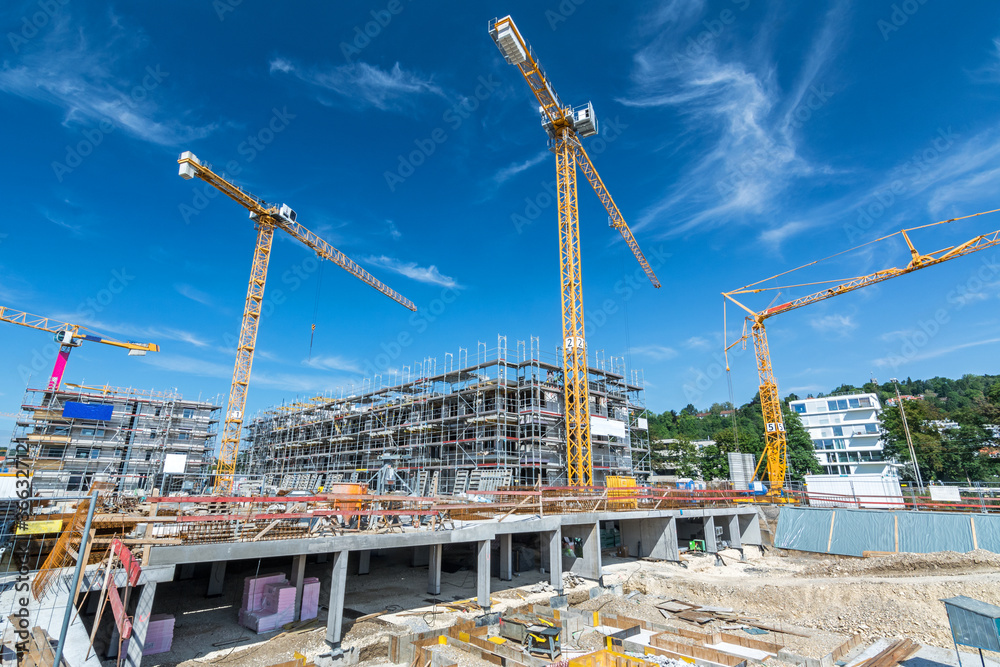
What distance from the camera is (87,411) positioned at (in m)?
45.6

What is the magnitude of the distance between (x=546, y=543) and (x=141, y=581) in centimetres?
1430

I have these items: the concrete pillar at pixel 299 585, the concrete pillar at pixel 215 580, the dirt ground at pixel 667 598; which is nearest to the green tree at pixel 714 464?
the dirt ground at pixel 667 598

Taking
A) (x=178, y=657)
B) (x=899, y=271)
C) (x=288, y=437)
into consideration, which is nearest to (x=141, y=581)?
(x=178, y=657)

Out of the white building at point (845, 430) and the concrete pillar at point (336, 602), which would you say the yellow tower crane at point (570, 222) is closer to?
the concrete pillar at point (336, 602)

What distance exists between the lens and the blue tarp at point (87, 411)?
44938 millimetres

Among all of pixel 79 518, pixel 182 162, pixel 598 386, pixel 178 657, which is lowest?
pixel 178 657

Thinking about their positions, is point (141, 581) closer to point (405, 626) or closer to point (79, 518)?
point (79, 518)

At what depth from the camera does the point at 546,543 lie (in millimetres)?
20484

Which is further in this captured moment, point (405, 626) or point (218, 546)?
point (405, 626)

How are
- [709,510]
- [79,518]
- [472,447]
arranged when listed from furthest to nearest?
1. [472,447]
2. [709,510]
3. [79,518]

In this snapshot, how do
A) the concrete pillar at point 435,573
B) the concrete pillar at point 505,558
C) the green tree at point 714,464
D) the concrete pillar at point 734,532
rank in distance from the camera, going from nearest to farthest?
the concrete pillar at point 435,573 → the concrete pillar at point 505,558 → the concrete pillar at point 734,532 → the green tree at point 714,464

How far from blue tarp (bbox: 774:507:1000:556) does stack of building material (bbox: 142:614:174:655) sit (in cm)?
2723

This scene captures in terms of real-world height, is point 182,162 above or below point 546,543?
above

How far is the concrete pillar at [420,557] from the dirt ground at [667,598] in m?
0.35
